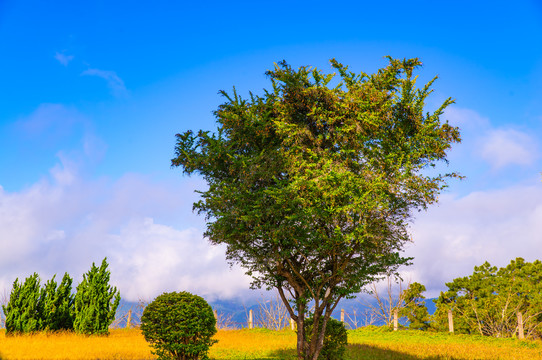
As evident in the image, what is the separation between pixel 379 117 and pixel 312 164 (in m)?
2.86

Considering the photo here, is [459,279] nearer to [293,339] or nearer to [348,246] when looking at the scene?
[293,339]

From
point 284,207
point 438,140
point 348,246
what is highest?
point 438,140

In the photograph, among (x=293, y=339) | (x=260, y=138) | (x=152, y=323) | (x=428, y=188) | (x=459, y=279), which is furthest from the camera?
(x=459, y=279)

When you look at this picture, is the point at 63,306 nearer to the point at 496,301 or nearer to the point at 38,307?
the point at 38,307

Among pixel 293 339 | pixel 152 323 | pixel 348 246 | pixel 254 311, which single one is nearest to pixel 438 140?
pixel 348 246

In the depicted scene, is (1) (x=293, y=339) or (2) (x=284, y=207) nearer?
(2) (x=284, y=207)

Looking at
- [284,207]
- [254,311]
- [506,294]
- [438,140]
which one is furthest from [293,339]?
[506,294]

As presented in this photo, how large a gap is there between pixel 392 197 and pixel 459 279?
25.8m

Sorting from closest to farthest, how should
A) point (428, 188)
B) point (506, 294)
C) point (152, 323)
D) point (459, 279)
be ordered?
point (152, 323)
point (428, 188)
point (506, 294)
point (459, 279)

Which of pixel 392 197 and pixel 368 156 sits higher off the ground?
pixel 368 156

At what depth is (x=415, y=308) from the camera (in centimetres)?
3428

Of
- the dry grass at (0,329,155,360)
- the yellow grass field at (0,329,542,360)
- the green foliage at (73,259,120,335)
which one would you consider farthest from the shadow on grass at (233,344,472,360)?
the green foliage at (73,259,120,335)

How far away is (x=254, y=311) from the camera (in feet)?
107

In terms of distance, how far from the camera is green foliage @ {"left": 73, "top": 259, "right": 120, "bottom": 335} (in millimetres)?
22000
